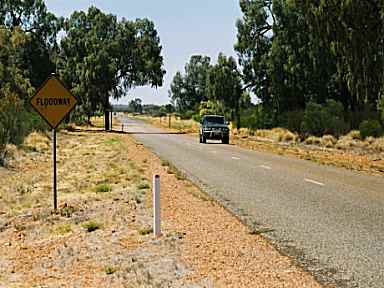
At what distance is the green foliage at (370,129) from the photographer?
4141 centimetres

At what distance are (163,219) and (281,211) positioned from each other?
8.52 feet

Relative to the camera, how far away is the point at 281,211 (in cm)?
1302

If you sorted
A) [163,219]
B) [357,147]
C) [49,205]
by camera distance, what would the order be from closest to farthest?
[163,219] → [49,205] → [357,147]

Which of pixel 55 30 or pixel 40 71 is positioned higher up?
pixel 55 30

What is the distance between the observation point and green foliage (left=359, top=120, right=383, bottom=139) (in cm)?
4141

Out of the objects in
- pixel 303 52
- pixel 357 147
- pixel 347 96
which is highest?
pixel 303 52

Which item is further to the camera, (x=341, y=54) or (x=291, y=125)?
(x=291, y=125)

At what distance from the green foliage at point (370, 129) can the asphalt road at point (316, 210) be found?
17.7 metres

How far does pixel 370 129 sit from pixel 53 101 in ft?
105

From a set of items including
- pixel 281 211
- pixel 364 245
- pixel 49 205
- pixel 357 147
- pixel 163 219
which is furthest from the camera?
pixel 357 147

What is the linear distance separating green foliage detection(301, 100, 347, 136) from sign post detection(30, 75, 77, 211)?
35.5m

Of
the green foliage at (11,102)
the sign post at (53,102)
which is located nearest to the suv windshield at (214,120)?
the green foliage at (11,102)

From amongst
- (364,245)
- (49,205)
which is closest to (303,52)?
(49,205)

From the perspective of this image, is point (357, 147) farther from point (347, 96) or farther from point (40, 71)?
point (40, 71)
